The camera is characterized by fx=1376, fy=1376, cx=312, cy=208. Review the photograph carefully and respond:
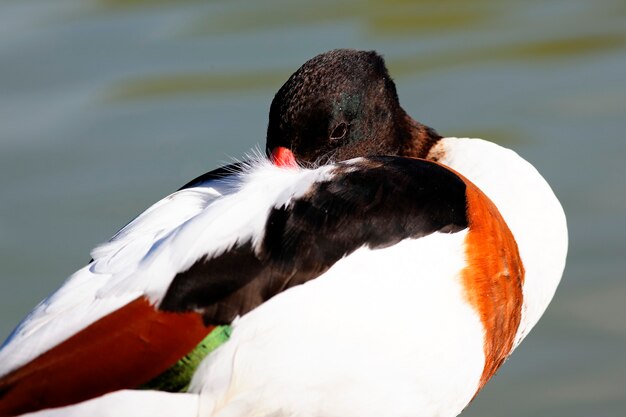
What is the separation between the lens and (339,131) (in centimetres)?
417

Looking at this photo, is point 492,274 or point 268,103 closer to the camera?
point 492,274

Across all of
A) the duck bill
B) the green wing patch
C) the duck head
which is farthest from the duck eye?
the green wing patch

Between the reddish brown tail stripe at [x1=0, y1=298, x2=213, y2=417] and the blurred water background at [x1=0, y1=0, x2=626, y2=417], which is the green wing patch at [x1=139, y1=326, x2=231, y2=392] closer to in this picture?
the reddish brown tail stripe at [x1=0, y1=298, x2=213, y2=417]

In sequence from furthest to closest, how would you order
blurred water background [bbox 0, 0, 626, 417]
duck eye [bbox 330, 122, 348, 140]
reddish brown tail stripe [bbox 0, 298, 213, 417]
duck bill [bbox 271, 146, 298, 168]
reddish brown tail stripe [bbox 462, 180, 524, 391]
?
A: blurred water background [bbox 0, 0, 626, 417], duck eye [bbox 330, 122, 348, 140], duck bill [bbox 271, 146, 298, 168], reddish brown tail stripe [bbox 462, 180, 524, 391], reddish brown tail stripe [bbox 0, 298, 213, 417]

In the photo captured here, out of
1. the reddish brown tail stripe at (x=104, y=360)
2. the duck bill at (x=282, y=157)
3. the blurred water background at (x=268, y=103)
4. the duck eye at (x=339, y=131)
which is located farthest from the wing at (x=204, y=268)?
the blurred water background at (x=268, y=103)

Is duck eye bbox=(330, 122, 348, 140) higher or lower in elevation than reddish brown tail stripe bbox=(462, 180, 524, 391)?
higher

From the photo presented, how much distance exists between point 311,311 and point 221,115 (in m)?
3.27

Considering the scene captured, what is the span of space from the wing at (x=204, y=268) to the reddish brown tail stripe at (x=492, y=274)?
70 millimetres

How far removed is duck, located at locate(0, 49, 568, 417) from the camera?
3305 mm

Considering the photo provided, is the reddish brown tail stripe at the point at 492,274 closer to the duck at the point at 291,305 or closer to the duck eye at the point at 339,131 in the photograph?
the duck at the point at 291,305

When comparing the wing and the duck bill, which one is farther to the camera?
the duck bill

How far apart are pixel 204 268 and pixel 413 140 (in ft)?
4.26

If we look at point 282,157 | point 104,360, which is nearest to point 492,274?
point 282,157

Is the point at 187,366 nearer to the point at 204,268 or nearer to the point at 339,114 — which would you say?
the point at 204,268
